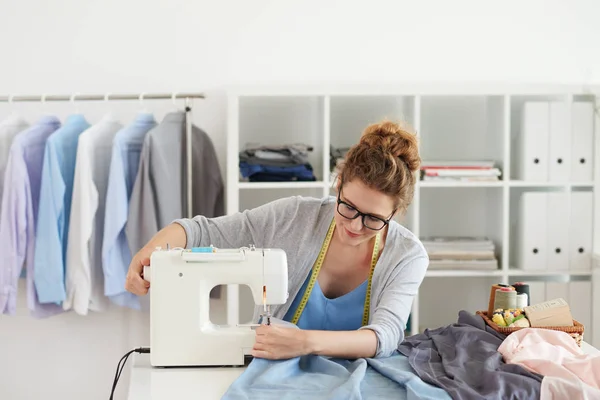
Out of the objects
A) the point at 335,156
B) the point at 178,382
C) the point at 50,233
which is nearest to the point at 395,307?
the point at 178,382

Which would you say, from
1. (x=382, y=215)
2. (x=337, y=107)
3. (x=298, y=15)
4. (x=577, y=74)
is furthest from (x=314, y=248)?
(x=577, y=74)

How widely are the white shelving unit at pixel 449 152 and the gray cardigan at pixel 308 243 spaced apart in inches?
44.2

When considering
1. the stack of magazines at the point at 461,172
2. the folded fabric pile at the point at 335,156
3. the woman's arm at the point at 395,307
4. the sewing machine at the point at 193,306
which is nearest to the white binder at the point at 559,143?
→ the stack of magazines at the point at 461,172

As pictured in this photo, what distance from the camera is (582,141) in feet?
11.2

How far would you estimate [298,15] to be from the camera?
3.78m

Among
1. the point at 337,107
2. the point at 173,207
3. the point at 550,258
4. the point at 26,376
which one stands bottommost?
the point at 26,376

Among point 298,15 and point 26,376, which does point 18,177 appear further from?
point 298,15

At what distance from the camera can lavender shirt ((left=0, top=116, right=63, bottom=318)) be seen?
3352 millimetres

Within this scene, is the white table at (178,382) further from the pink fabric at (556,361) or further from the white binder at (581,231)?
the white binder at (581,231)

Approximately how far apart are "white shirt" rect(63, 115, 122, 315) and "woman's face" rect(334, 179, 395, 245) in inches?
66.1

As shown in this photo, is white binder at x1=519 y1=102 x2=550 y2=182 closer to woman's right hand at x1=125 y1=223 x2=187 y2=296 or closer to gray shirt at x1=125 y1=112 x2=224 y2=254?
gray shirt at x1=125 y1=112 x2=224 y2=254

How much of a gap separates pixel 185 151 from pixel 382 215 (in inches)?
69.3

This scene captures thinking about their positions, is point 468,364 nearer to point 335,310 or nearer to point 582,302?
point 335,310

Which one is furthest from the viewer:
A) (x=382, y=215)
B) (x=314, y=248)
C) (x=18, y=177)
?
(x=18, y=177)
